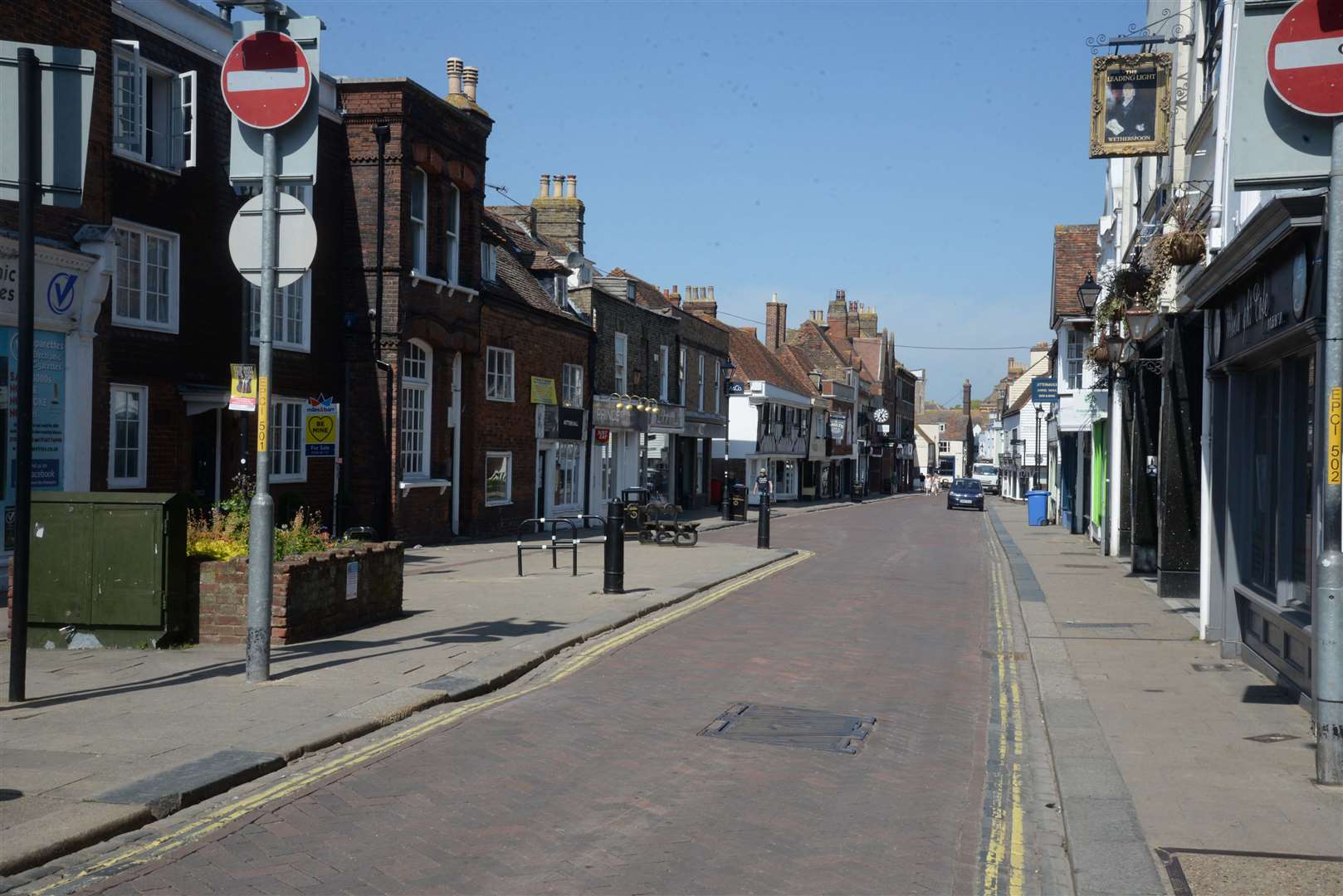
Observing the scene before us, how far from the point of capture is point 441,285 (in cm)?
2619

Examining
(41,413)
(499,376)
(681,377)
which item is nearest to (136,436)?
(41,413)

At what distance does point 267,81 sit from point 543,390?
2274cm

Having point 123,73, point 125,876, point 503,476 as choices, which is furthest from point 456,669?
point 503,476

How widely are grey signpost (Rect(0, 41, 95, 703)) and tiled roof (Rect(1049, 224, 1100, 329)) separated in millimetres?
30579

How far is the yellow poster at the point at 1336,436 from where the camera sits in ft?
22.2

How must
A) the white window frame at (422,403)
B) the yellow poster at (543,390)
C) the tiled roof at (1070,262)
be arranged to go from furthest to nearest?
the tiled roof at (1070,262) < the yellow poster at (543,390) < the white window frame at (422,403)

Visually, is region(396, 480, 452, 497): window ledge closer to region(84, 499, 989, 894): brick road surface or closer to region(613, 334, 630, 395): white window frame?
region(613, 334, 630, 395): white window frame

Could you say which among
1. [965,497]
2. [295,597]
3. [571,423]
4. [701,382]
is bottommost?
[295,597]

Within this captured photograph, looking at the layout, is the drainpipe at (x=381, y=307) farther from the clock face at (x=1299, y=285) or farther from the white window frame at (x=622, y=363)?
the clock face at (x=1299, y=285)

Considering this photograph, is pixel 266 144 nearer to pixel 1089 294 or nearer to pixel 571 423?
pixel 1089 294

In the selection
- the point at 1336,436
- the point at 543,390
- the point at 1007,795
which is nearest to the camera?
the point at 1336,436

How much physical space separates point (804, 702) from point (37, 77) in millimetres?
7165

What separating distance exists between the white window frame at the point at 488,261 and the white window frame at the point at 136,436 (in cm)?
1194

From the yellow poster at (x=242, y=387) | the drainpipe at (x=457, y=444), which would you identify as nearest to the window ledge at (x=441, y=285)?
the drainpipe at (x=457, y=444)
